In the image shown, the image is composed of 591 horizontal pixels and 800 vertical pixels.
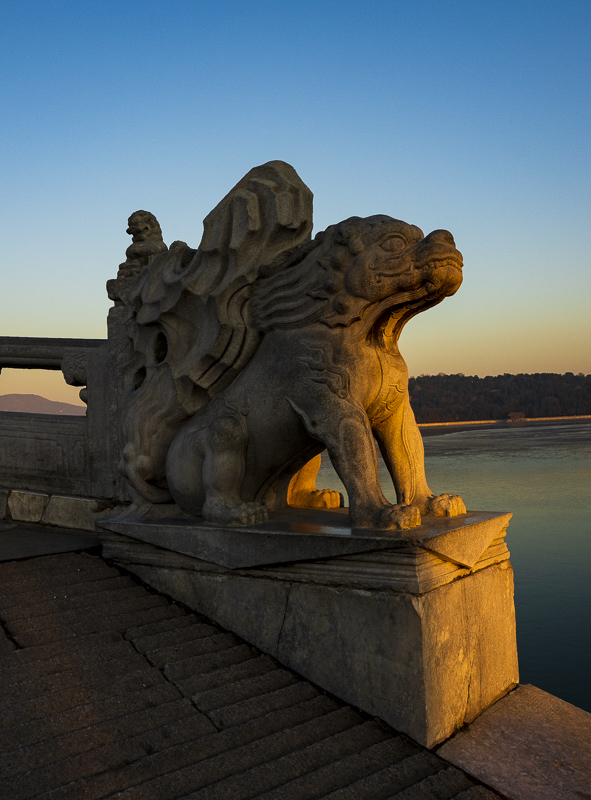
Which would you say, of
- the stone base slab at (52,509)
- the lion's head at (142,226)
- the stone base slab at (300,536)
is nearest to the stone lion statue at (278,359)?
the stone base slab at (300,536)

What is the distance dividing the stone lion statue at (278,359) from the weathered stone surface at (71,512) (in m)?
0.97

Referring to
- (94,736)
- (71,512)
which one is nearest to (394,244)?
(94,736)

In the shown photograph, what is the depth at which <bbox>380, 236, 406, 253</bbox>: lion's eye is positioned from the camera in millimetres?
3258

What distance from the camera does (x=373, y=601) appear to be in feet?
10.0

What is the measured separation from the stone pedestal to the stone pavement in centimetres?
12

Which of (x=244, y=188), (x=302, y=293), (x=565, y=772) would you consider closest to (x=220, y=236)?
(x=244, y=188)

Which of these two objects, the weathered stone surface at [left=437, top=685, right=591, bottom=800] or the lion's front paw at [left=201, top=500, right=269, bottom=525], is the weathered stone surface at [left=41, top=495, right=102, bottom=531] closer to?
the lion's front paw at [left=201, top=500, right=269, bottom=525]

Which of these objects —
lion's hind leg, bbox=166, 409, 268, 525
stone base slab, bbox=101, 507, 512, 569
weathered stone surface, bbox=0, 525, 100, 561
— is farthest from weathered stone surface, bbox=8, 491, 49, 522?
lion's hind leg, bbox=166, 409, 268, 525

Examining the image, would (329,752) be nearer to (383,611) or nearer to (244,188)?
(383,611)

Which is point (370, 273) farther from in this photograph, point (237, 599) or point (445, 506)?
point (237, 599)

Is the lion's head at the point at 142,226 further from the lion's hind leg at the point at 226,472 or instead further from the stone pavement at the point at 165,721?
the stone pavement at the point at 165,721

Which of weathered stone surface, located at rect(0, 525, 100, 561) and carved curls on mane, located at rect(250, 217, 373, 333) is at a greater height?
carved curls on mane, located at rect(250, 217, 373, 333)

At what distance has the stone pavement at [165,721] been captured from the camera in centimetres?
243

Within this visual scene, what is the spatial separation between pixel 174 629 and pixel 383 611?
112cm
